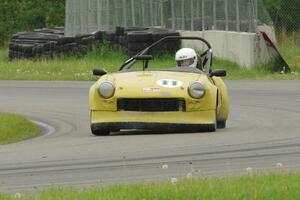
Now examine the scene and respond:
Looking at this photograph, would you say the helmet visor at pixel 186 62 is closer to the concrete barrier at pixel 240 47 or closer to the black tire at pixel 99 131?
the black tire at pixel 99 131

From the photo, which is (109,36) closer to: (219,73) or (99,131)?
(219,73)

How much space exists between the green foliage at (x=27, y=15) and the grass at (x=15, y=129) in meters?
55.4

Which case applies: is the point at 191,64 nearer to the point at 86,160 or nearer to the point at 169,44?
the point at 86,160

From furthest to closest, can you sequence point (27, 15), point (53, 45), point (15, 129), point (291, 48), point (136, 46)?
point (27, 15) < point (53, 45) < point (291, 48) < point (136, 46) < point (15, 129)

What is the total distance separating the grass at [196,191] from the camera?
6.57 m

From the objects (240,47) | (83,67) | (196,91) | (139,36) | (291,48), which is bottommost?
(83,67)

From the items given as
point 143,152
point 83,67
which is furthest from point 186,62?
point 83,67

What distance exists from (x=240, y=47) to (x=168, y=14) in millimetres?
8671

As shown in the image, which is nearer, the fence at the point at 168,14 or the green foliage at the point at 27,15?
the fence at the point at 168,14

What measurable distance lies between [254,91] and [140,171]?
525 inches

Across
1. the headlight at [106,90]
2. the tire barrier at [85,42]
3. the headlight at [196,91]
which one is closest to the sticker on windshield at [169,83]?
the headlight at [196,91]

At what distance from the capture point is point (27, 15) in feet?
233

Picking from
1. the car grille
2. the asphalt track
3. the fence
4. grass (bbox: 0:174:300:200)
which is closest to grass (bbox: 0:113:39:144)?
the asphalt track

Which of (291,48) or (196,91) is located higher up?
(196,91)
